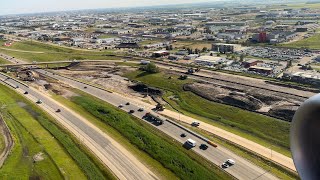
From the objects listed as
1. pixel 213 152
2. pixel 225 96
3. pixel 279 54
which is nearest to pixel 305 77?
pixel 225 96

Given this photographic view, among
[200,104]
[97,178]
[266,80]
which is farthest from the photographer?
[266,80]

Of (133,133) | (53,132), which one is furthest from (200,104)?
(53,132)

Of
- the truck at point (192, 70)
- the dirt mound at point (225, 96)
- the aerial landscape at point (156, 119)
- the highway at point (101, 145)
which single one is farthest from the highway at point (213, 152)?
the truck at point (192, 70)

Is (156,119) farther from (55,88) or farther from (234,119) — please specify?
(55,88)

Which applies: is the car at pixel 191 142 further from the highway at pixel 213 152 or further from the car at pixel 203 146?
the car at pixel 203 146

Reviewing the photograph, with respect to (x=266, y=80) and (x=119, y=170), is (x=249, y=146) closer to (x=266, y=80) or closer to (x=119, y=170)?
(x=119, y=170)

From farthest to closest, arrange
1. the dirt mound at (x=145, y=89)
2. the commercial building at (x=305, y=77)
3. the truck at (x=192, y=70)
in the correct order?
the truck at (x=192, y=70)
the dirt mound at (x=145, y=89)
the commercial building at (x=305, y=77)

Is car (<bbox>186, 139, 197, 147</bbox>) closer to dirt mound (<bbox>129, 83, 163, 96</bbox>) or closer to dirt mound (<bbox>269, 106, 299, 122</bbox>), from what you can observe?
dirt mound (<bbox>269, 106, 299, 122</bbox>)
